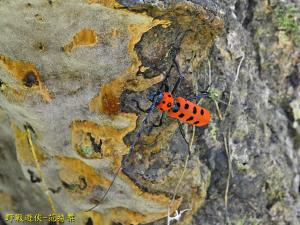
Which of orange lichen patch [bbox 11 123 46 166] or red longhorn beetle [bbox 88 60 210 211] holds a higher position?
red longhorn beetle [bbox 88 60 210 211]

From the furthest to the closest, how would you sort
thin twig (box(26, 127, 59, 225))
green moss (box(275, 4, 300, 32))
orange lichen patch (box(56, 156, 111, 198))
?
green moss (box(275, 4, 300, 32)), thin twig (box(26, 127, 59, 225)), orange lichen patch (box(56, 156, 111, 198))

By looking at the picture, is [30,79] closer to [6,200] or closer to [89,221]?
[89,221]

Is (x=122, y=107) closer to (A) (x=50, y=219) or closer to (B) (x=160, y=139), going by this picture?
(B) (x=160, y=139)

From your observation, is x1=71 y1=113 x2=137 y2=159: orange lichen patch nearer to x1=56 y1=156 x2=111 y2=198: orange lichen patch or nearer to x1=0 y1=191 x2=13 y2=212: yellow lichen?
A: x1=56 y1=156 x2=111 y2=198: orange lichen patch

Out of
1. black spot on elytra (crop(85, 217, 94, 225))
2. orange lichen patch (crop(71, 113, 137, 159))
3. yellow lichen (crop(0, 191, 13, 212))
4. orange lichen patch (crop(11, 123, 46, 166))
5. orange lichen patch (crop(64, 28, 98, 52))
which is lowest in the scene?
yellow lichen (crop(0, 191, 13, 212))

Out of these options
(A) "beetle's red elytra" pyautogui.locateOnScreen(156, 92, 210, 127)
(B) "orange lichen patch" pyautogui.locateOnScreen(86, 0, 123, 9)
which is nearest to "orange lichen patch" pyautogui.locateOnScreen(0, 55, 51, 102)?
(B) "orange lichen patch" pyautogui.locateOnScreen(86, 0, 123, 9)

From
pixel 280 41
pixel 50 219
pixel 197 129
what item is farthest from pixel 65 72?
pixel 280 41

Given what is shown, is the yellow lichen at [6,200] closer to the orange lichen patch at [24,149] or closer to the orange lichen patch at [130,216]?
the orange lichen patch at [24,149]
